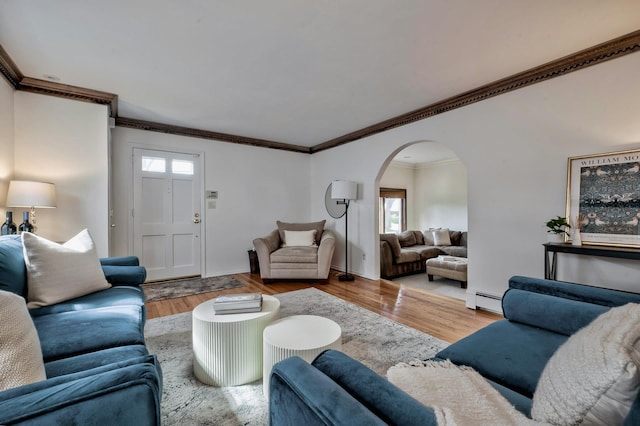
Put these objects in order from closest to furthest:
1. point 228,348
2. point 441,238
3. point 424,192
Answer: point 228,348 < point 441,238 < point 424,192

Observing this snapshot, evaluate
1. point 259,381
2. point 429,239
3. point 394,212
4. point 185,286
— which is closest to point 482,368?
point 259,381

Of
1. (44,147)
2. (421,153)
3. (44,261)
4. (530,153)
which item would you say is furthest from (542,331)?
(421,153)

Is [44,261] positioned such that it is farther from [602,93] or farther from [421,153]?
[421,153]

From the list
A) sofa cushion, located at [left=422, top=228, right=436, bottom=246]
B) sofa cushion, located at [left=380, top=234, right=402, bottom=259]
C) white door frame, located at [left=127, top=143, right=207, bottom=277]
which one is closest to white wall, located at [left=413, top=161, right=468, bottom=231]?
sofa cushion, located at [left=422, top=228, right=436, bottom=246]

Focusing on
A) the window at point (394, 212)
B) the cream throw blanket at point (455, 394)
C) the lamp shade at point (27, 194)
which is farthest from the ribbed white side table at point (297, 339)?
the window at point (394, 212)

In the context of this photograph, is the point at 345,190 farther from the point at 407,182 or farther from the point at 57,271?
the point at 407,182

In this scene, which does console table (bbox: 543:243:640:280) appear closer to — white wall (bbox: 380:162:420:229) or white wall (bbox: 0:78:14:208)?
white wall (bbox: 380:162:420:229)

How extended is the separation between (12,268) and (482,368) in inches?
99.3

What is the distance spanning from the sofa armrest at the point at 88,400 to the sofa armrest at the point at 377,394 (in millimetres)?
473

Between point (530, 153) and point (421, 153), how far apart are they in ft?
11.2

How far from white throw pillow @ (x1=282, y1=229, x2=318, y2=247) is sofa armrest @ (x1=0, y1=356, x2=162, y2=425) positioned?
391 cm

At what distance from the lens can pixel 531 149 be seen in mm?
2719

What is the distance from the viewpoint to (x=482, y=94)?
301cm

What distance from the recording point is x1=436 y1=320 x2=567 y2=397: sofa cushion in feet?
3.67
